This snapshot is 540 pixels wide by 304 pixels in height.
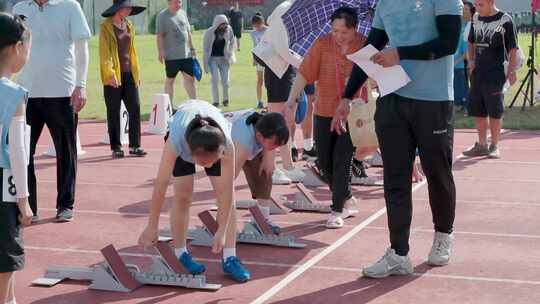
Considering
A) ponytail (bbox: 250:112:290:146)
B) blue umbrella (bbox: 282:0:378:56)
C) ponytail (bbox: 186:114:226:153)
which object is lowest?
ponytail (bbox: 250:112:290:146)

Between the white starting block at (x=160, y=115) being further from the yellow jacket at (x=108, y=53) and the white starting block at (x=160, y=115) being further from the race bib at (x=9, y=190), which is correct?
the race bib at (x=9, y=190)

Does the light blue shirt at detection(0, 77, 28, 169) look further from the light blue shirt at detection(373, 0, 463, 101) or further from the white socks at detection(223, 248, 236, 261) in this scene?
the light blue shirt at detection(373, 0, 463, 101)

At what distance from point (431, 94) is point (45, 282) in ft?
9.69

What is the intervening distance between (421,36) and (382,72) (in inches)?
14.1

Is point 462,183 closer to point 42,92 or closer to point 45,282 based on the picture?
point 42,92

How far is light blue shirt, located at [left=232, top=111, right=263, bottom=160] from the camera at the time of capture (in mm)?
7379

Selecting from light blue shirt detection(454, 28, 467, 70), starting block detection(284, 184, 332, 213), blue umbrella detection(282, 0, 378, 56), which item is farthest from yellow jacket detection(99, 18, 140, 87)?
light blue shirt detection(454, 28, 467, 70)

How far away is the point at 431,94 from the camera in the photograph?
21.6 ft

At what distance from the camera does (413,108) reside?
21.6ft

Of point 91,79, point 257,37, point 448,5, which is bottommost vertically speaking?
point 91,79

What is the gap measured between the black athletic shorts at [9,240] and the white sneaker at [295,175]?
601 centimetres

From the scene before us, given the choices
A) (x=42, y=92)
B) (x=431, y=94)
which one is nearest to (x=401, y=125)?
(x=431, y=94)

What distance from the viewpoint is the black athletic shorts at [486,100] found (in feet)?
41.8

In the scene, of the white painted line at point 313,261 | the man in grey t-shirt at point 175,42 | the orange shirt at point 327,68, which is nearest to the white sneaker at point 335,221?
the white painted line at point 313,261
